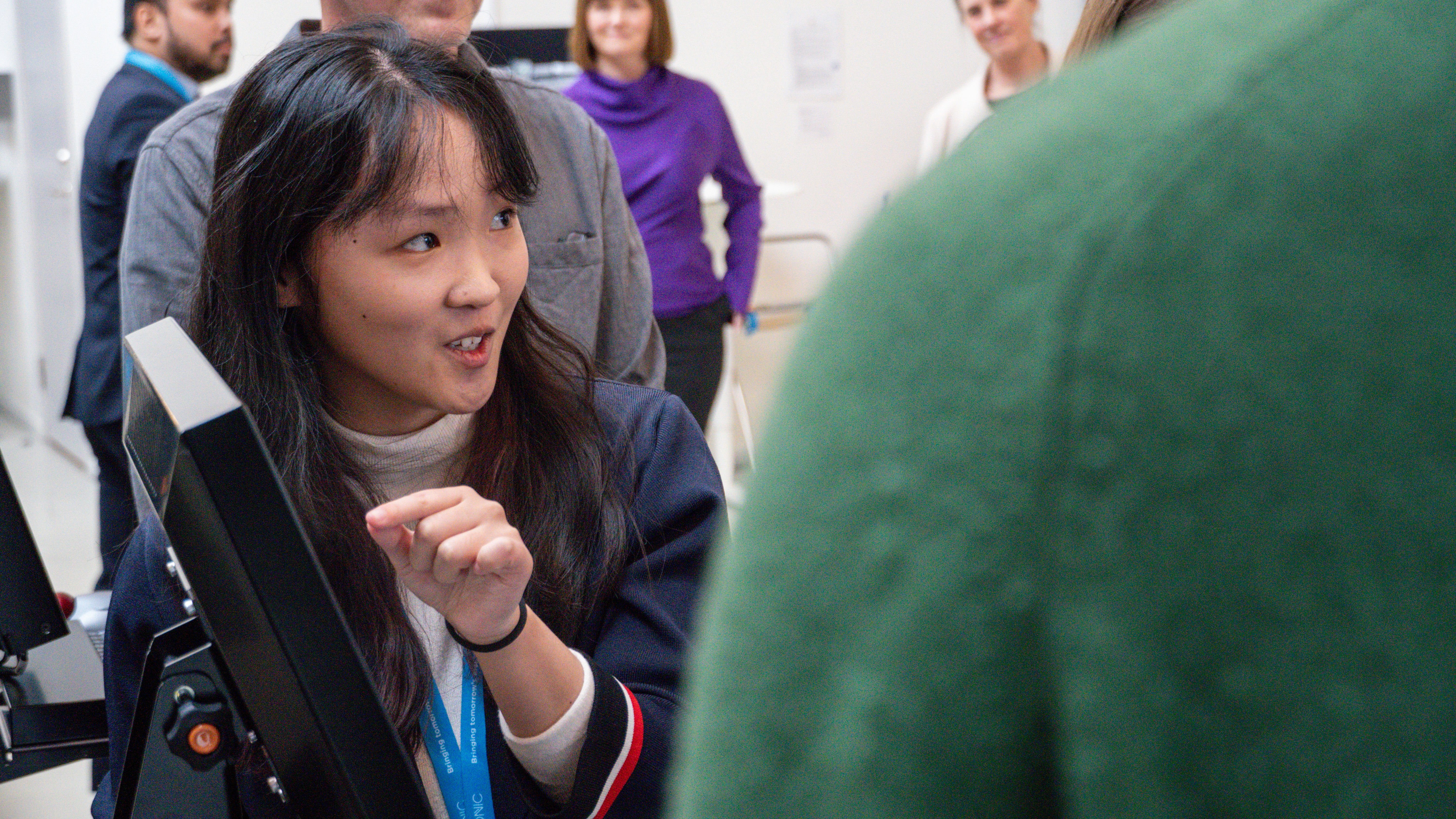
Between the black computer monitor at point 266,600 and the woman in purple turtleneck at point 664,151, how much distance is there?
2215 mm

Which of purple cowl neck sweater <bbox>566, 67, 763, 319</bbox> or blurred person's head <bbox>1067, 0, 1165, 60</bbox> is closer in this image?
blurred person's head <bbox>1067, 0, 1165, 60</bbox>

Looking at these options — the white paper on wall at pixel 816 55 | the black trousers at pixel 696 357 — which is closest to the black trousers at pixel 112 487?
the black trousers at pixel 696 357

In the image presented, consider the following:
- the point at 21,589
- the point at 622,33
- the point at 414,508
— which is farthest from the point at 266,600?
the point at 622,33

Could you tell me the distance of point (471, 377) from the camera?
107cm

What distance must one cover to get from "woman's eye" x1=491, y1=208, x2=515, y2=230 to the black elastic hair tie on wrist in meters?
0.39

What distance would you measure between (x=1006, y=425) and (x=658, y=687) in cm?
84

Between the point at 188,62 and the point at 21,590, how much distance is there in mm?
2109

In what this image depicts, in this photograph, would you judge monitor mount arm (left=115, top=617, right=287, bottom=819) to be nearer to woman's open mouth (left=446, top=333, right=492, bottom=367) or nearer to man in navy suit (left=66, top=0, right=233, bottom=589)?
woman's open mouth (left=446, top=333, right=492, bottom=367)

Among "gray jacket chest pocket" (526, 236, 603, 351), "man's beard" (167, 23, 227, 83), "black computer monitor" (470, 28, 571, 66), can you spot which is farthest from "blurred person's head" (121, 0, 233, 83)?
"gray jacket chest pocket" (526, 236, 603, 351)

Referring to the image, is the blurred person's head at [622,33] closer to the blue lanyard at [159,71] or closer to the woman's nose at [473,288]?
the blue lanyard at [159,71]

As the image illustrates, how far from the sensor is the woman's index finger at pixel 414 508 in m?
0.71

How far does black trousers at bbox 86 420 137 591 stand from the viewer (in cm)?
276

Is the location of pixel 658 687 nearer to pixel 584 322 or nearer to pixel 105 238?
pixel 584 322

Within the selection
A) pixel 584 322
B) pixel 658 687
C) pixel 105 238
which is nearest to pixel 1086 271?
pixel 658 687
